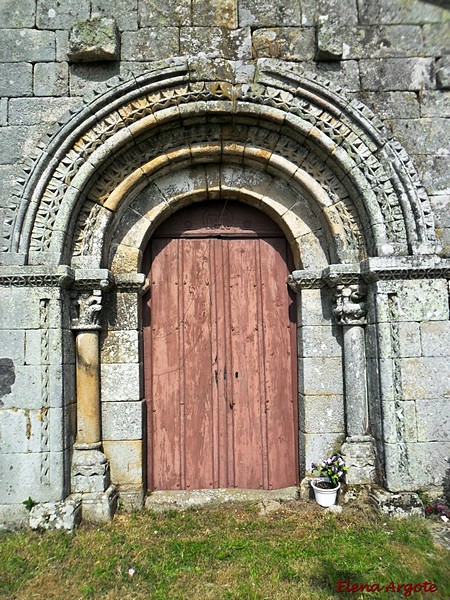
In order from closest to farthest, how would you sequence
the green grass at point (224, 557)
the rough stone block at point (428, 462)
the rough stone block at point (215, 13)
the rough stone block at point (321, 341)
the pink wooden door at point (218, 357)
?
the green grass at point (224, 557)
the rough stone block at point (428, 462)
the rough stone block at point (215, 13)
the rough stone block at point (321, 341)
the pink wooden door at point (218, 357)

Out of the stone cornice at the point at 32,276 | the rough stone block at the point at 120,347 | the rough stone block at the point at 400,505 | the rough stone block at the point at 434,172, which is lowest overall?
the rough stone block at the point at 400,505

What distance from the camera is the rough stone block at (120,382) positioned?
384 centimetres

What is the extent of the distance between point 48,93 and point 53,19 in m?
0.69

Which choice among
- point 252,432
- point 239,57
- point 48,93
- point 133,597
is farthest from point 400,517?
point 48,93

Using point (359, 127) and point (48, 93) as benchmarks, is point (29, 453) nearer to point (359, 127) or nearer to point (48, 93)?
point (48, 93)

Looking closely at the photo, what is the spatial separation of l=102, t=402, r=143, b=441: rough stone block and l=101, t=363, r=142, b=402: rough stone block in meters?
0.06

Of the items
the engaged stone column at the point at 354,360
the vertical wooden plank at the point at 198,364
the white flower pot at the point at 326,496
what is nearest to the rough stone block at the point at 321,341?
the engaged stone column at the point at 354,360

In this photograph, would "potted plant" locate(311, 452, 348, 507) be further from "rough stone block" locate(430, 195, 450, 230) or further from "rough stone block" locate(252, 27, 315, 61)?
"rough stone block" locate(252, 27, 315, 61)

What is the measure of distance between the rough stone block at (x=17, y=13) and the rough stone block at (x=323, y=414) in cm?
427

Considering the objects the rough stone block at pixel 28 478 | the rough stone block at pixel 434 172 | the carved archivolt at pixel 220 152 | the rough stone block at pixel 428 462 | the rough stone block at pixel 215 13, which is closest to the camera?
the rough stone block at pixel 28 478

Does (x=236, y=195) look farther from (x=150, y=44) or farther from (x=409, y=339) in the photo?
(x=409, y=339)

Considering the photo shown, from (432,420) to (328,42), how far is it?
136 inches

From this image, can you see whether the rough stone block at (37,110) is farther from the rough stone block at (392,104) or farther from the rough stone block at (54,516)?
the rough stone block at (54,516)

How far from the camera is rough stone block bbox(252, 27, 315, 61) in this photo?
3.84 m
